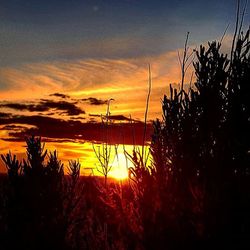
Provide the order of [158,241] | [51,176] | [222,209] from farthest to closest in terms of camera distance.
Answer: [51,176] → [158,241] → [222,209]

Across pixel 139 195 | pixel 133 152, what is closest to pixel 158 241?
pixel 139 195

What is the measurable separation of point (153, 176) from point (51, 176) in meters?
4.35

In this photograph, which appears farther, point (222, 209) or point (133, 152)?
point (133, 152)

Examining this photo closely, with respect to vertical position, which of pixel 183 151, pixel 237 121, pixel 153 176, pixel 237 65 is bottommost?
pixel 153 176

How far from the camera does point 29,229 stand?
9680mm

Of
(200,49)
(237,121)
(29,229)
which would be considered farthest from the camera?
(29,229)

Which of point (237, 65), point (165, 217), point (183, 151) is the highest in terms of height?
point (237, 65)

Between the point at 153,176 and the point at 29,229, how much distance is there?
4397 mm

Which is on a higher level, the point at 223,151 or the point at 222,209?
the point at 223,151

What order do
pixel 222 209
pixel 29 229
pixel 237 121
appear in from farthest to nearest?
pixel 29 229 < pixel 237 121 < pixel 222 209

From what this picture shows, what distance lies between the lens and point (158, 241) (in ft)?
19.9

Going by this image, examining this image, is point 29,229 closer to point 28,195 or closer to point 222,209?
point 28,195

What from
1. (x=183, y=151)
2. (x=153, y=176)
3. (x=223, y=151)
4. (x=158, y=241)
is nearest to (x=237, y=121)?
(x=223, y=151)

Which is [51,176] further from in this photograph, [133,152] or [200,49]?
[200,49]
